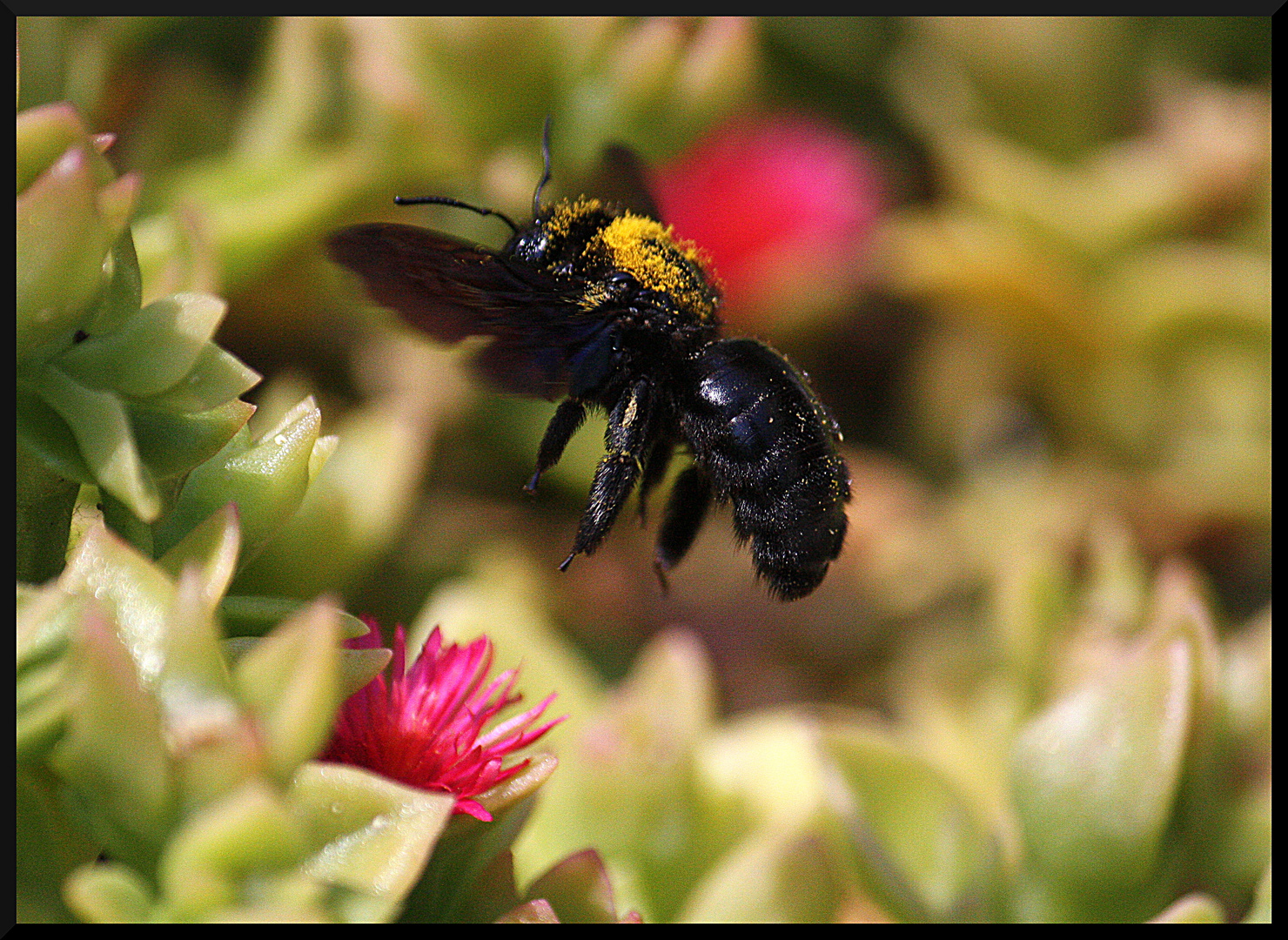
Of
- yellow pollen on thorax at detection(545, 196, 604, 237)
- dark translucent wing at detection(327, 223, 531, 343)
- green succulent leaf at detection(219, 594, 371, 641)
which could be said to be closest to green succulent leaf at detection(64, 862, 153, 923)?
green succulent leaf at detection(219, 594, 371, 641)

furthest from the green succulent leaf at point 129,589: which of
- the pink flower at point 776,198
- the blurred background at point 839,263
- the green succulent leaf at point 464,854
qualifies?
the pink flower at point 776,198

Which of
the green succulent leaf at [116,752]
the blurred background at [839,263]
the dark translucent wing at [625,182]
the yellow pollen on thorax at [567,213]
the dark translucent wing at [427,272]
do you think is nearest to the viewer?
the green succulent leaf at [116,752]

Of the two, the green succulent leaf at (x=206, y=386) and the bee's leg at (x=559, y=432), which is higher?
the green succulent leaf at (x=206, y=386)

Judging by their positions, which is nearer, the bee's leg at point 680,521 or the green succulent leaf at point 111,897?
the green succulent leaf at point 111,897

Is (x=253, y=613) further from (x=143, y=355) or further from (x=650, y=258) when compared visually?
(x=650, y=258)

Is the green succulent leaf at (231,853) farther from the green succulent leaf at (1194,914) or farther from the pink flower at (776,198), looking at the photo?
the pink flower at (776,198)

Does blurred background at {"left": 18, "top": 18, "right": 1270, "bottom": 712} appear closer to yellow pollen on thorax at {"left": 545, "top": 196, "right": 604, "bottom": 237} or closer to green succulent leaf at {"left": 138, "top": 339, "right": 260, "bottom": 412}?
yellow pollen on thorax at {"left": 545, "top": 196, "right": 604, "bottom": 237}
